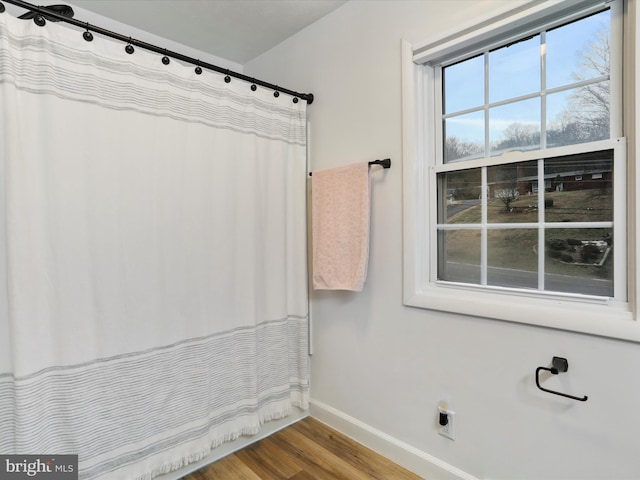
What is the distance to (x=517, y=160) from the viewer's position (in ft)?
4.52

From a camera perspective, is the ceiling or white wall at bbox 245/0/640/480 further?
the ceiling

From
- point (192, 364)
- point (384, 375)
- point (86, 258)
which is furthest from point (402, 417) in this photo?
point (86, 258)

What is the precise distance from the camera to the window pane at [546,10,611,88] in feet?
4.00

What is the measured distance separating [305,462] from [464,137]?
5.88 feet

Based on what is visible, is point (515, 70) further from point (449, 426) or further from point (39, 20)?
point (39, 20)

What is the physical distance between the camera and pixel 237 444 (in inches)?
73.3

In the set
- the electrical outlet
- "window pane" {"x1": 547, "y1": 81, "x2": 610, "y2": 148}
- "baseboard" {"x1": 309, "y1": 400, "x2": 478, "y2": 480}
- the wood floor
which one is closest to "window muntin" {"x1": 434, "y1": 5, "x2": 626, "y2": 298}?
"window pane" {"x1": 547, "y1": 81, "x2": 610, "y2": 148}

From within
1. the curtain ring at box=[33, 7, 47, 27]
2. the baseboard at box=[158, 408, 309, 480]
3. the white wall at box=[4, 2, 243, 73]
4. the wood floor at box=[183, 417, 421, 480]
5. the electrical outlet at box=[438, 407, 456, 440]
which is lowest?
the wood floor at box=[183, 417, 421, 480]

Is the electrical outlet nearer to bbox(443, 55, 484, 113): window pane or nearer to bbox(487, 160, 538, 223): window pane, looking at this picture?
bbox(487, 160, 538, 223): window pane

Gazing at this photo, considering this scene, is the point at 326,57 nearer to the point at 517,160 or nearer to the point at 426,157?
the point at 426,157

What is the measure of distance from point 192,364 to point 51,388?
0.54 metres

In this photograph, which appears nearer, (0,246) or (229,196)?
(0,246)

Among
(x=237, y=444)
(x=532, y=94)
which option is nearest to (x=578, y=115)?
(x=532, y=94)

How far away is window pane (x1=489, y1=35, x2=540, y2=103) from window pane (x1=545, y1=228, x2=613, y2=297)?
599 mm
